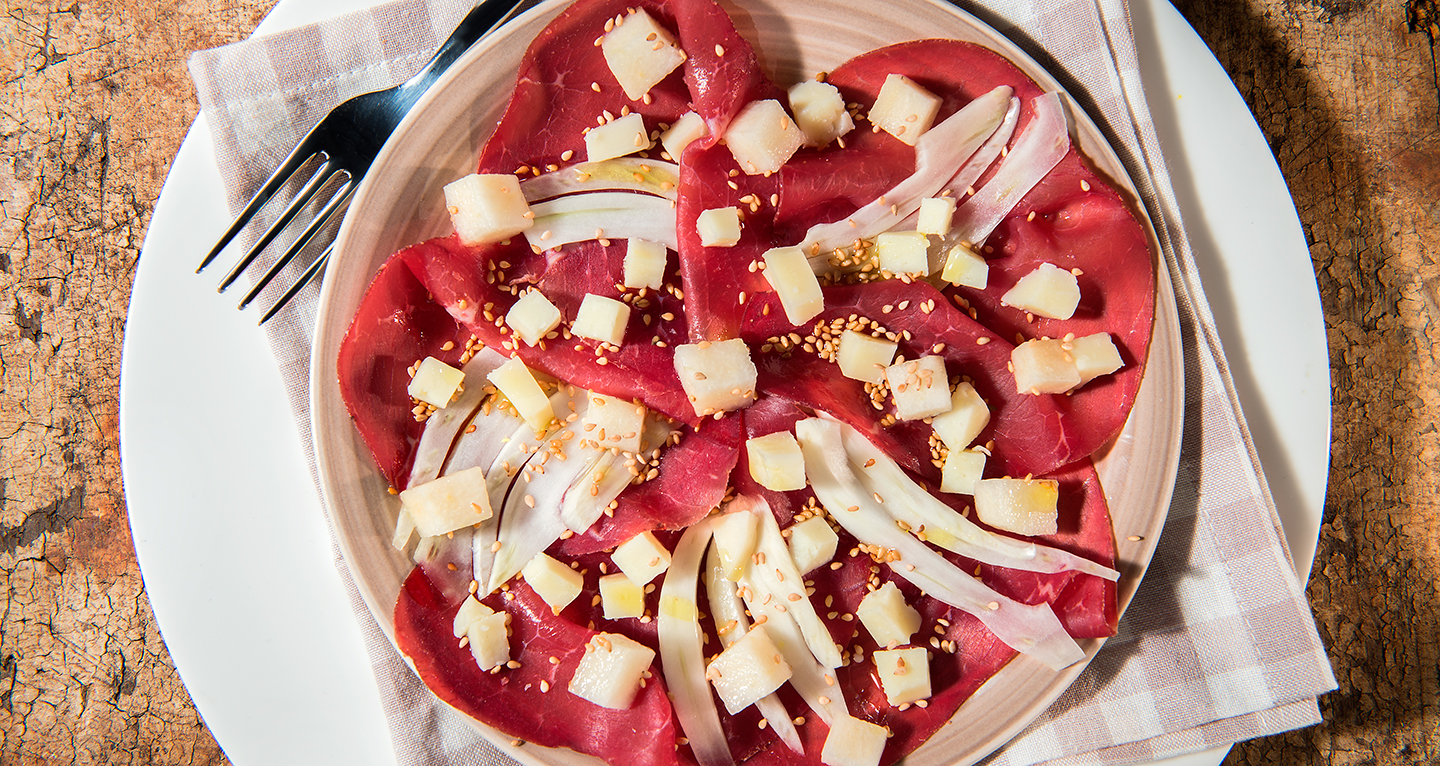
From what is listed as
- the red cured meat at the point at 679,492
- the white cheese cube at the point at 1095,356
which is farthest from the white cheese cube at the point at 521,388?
the white cheese cube at the point at 1095,356

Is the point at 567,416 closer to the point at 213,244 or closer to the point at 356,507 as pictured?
the point at 356,507

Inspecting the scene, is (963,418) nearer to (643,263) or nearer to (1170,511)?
(1170,511)

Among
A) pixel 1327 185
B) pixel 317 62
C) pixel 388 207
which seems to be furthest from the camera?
pixel 1327 185

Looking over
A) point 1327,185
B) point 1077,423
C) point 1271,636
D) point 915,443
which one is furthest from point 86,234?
point 1327,185

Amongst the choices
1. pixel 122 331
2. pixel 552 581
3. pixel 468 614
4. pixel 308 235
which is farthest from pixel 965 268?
pixel 122 331

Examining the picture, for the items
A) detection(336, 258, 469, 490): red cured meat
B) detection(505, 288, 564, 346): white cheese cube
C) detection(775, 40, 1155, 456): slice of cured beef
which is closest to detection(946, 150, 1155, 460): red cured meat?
detection(775, 40, 1155, 456): slice of cured beef
